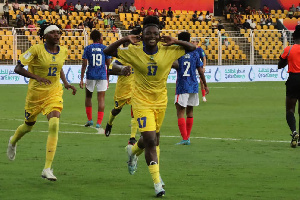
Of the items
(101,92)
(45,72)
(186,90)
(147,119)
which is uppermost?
(45,72)

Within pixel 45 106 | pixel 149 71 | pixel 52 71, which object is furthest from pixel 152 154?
pixel 52 71

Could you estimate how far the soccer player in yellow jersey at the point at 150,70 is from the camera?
846 centimetres

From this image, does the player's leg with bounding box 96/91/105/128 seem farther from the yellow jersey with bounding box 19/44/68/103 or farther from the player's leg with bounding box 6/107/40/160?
the yellow jersey with bounding box 19/44/68/103

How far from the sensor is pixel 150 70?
28.3 ft

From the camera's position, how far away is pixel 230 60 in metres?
36.7

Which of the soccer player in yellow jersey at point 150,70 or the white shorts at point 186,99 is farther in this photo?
the white shorts at point 186,99

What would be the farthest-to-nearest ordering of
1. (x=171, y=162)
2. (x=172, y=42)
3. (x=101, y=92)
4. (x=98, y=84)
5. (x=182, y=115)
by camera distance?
(x=98, y=84), (x=101, y=92), (x=182, y=115), (x=171, y=162), (x=172, y=42)

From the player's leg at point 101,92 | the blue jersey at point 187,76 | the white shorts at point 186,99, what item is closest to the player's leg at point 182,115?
the white shorts at point 186,99

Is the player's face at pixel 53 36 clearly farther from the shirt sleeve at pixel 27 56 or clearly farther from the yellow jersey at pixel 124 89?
the yellow jersey at pixel 124 89

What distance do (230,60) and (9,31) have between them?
38.5 ft

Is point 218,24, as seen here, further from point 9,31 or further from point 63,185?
point 63,185

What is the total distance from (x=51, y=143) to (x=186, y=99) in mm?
4526

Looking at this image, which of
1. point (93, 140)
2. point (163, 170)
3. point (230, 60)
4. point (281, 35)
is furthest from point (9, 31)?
point (163, 170)

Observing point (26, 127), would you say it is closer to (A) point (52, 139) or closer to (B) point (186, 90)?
(A) point (52, 139)
